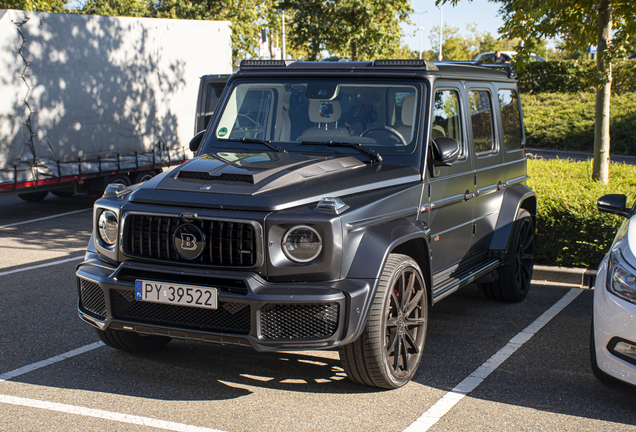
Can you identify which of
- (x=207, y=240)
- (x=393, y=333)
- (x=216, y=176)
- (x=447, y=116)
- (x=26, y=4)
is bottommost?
(x=393, y=333)

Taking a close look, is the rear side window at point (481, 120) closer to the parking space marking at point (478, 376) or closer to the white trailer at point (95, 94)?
the parking space marking at point (478, 376)

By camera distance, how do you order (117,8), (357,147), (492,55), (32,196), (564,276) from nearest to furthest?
(357,147) → (564,276) → (32,196) → (492,55) → (117,8)

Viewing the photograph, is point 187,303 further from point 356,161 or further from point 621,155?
point 621,155

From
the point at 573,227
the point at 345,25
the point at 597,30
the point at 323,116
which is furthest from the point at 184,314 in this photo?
the point at 345,25

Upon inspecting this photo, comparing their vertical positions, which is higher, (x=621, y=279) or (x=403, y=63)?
(x=403, y=63)

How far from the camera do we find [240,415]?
3875 mm

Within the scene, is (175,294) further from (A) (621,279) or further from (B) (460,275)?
(A) (621,279)

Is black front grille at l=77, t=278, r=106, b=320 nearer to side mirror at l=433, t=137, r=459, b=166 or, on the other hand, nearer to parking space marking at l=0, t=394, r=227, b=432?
parking space marking at l=0, t=394, r=227, b=432

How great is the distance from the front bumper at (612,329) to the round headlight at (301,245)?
1.74 metres

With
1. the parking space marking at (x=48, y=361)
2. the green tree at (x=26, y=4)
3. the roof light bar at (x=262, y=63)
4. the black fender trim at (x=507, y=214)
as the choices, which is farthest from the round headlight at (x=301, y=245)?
the green tree at (x=26, y=4)

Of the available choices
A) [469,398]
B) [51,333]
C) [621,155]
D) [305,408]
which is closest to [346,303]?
[305,408]

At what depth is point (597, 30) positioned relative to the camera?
10.1 metres

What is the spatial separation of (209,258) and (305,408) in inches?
41.9

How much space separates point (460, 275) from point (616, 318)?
153 centimetres
